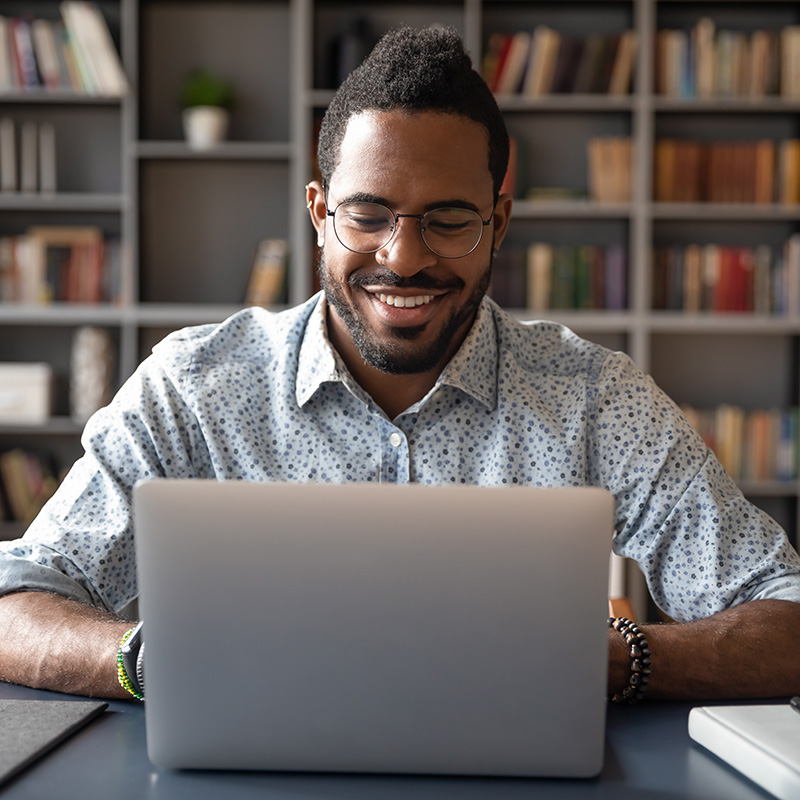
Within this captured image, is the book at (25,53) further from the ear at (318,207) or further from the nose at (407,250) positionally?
the nose at (407,250)

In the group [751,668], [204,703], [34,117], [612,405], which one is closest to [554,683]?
[204,703]

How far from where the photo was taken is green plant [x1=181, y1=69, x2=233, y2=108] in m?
3.34

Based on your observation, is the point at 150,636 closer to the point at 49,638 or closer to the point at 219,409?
the point at 49,638

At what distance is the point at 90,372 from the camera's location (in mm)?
3373

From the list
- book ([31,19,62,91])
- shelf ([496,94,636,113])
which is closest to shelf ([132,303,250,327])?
book ([31,19,62,91])

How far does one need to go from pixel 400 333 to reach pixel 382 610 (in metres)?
0.70

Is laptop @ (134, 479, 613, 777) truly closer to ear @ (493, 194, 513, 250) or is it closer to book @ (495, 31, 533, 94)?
ear @ (493, 194, 513, 250)

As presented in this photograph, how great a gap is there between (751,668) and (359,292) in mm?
707

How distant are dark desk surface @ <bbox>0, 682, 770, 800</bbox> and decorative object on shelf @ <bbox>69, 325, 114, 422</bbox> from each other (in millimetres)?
Result: 2672

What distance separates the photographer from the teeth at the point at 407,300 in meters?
1.37

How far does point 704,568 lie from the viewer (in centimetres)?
131

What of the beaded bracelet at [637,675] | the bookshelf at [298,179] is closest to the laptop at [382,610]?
the beaded bracelet at [637,675]

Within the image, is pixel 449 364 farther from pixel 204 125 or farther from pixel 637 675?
pixel 204 125

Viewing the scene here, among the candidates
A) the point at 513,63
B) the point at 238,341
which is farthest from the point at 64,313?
the point at 238,341
